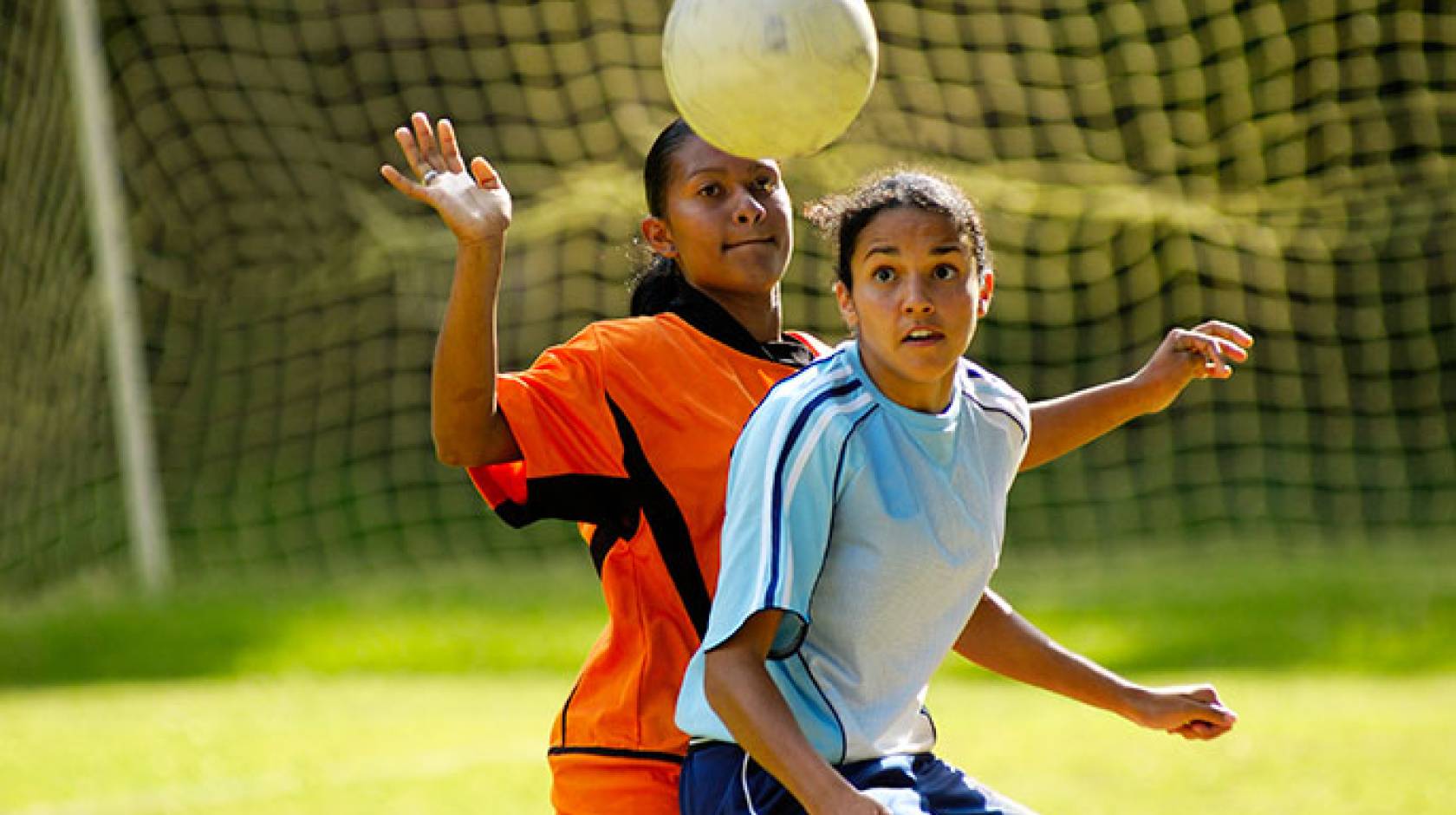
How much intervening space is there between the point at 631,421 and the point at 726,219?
38 cm

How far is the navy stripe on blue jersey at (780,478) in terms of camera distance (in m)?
2.54

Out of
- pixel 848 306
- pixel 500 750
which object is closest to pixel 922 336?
pixel 848 306

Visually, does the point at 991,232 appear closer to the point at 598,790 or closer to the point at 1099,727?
the point at 1099,727

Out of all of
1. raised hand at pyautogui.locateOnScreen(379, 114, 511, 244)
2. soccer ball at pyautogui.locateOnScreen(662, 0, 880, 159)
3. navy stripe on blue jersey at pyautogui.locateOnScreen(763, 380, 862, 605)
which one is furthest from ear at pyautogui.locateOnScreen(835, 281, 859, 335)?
raised hand at pyautogui.locateOnScreen(379, 114, 511, 244)

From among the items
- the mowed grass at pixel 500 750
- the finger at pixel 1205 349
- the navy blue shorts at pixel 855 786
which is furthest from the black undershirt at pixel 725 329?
the mowed grass at pixel 500 750

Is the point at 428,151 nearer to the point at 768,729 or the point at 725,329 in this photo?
the point at 725,329

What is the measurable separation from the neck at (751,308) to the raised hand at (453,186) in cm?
41

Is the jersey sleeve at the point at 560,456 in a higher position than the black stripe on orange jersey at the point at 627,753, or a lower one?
higher

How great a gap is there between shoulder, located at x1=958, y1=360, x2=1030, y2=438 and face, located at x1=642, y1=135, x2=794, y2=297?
0.41m

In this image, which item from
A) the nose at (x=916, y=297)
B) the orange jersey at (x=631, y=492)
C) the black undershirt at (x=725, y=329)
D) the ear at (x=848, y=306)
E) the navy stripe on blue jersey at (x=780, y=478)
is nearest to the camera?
the navy stripe on blue jersey at (x=780, y=478)

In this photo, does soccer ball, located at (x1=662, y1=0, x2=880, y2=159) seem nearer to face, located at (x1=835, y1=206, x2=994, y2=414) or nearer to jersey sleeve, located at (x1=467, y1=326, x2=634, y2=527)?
face, located at (x1=835, y1=206, x2=994, y2=414)

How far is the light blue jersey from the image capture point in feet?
8.46

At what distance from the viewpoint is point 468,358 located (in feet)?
9.53

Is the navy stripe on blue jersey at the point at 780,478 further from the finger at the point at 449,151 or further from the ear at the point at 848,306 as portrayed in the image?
the finger at the point at 449,151
